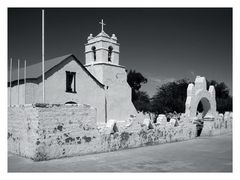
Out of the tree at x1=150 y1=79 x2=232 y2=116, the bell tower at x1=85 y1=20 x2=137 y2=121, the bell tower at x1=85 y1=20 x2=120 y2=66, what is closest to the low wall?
the bell tower at x1=85 y1=20 x2=137 y2=121

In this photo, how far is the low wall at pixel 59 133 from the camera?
7.54 metres

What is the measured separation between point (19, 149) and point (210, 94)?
12494mm

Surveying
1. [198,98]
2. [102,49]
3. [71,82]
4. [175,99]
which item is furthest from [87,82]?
[175,99]

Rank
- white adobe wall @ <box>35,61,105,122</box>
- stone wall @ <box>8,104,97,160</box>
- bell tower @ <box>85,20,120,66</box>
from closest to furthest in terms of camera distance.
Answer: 1. stone wall @ <box>8,104,97,160</box>
2. white adobe wall @ <box>35,61,105,122</box>
3. bell tower @ <box>85,20,120,66</box>

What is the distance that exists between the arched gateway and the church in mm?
7613

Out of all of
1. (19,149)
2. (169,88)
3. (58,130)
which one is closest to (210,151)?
(58,130)

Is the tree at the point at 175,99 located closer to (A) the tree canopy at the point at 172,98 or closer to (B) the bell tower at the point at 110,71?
(A) the tree canopy at the point at 172,98

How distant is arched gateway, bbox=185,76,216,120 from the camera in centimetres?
1442

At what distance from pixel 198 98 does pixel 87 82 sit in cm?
793

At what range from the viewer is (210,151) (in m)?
9.77

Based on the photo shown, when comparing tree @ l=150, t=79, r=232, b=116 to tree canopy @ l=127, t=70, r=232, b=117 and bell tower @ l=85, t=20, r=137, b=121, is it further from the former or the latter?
bell tower @ l=85, t=20, r=137, b=121

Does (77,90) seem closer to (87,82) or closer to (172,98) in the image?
(87,82)

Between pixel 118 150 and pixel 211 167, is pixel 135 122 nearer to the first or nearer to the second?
pixel 118 150

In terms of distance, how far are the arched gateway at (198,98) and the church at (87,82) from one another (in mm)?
7613
